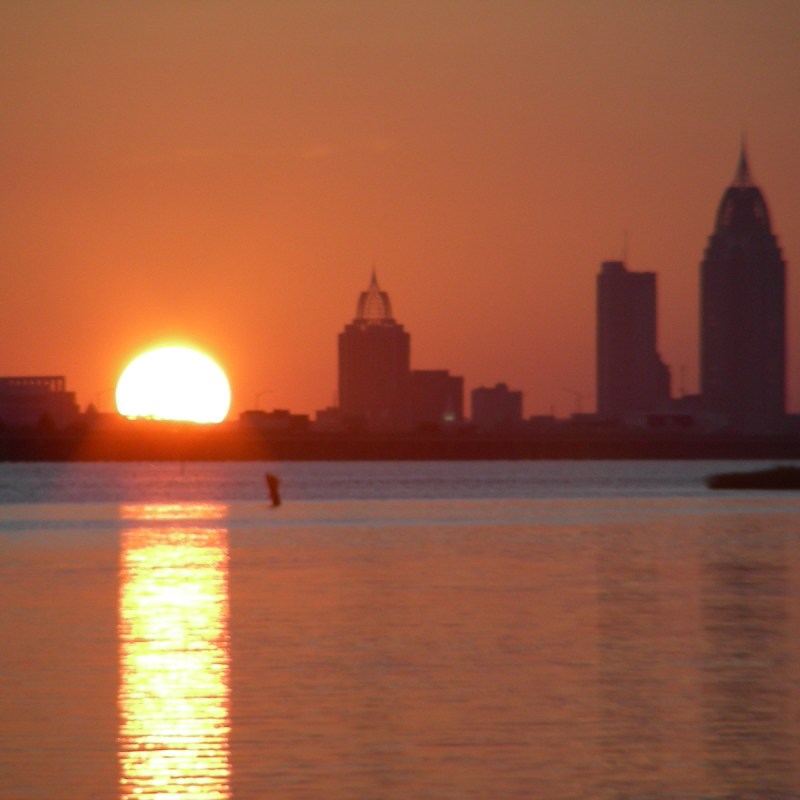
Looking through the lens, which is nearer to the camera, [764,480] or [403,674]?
[403,674]

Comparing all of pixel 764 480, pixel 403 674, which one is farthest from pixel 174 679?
pixel 764 480

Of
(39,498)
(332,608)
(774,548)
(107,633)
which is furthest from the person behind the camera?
(39,498)

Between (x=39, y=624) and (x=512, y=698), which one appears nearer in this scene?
(x=512, y=698)

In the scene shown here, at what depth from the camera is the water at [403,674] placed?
14805mm

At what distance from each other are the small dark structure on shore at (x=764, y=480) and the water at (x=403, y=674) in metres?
79.7

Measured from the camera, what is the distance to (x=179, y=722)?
1748 centimetres

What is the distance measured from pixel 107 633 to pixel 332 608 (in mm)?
4909

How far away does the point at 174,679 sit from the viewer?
2081 centimetres

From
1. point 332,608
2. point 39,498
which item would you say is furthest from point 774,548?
point 39,498

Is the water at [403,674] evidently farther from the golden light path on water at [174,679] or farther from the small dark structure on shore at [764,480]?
the small dark structure on shore at [764,480]

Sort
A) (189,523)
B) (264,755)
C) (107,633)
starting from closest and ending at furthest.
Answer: (264,755), (107,633), (189,523)

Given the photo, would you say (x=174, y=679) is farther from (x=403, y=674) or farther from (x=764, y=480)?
(x=764, y=480)

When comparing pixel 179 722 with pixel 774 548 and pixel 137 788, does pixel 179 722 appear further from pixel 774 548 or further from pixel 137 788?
pixel 774 548

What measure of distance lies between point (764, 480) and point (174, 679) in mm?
107512
